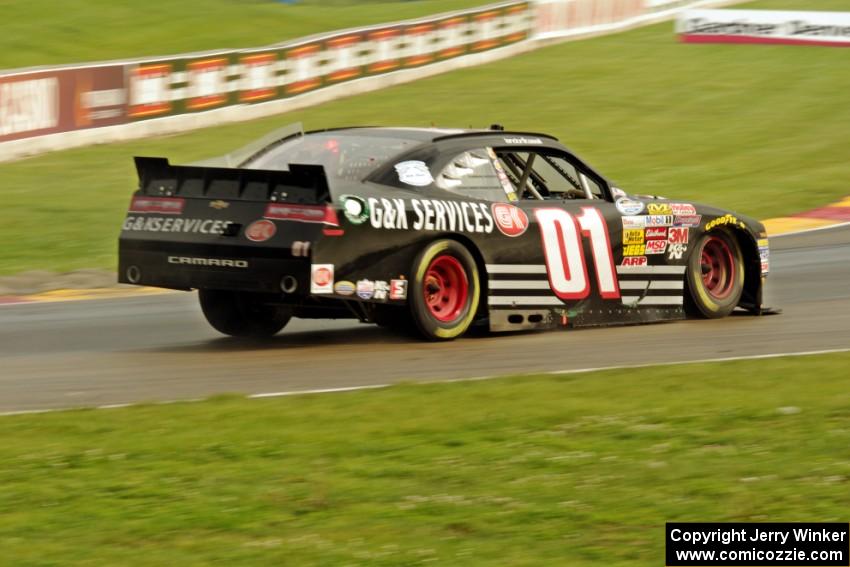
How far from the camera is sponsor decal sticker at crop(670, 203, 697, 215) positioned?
11.1 metres

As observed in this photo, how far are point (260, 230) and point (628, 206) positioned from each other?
3091 mm

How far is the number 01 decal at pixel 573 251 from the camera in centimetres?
1026

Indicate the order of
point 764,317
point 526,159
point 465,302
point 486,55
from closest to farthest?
point 465,302, point 526,159, point 764,317, point 486,55

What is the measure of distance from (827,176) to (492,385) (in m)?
15.1

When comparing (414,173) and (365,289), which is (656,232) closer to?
(414,173)

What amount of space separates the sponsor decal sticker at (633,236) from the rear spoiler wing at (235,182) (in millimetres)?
2701

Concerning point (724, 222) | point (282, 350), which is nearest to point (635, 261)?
point (724, 222)

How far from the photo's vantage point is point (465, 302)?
9883 mm

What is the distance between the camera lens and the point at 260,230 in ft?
29.7

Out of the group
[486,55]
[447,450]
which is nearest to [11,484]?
[447,450]

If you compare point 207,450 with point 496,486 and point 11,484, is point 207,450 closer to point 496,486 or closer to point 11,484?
point 11,484

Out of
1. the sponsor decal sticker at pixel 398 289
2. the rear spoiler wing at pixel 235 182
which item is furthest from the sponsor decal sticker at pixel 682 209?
the rear spoiler wing at pixel 235 182

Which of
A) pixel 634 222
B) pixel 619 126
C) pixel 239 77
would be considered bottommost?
pixel 634 222

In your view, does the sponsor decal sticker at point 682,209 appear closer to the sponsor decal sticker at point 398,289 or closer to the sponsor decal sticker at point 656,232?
the sponsor decal sticker at point 656,232
